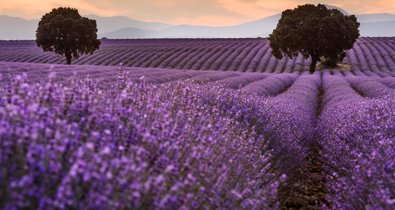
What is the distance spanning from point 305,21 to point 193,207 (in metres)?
26.1

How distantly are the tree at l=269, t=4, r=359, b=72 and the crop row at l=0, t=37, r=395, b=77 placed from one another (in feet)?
7.61

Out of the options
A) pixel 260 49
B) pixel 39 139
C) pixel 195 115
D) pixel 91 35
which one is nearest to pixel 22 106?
pixel 39 139

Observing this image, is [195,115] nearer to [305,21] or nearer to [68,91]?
[68,91]

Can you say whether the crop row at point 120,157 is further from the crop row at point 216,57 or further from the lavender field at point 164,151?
the crop row at point 216,57

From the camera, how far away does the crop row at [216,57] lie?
31.4 metres

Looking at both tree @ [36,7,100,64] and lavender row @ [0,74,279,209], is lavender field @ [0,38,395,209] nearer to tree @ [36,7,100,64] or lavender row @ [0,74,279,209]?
lavender row @ [0,74,279,209]

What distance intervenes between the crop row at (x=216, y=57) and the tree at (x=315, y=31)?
2.32 meters

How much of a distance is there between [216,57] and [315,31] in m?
10.5

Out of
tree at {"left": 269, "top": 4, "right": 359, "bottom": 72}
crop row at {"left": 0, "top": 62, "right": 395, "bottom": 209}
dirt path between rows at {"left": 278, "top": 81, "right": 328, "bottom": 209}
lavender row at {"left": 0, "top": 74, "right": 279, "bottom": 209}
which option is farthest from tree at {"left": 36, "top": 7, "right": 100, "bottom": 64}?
lavender row at {"left": 0, "top": 74, "right": 279, "bottom": 209}

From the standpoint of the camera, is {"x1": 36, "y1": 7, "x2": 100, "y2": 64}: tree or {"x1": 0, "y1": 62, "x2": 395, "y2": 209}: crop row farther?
{"x1": 36, "y1": 7, "x2": 100, "y2": 64}: tree

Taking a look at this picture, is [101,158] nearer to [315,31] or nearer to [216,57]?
[315,31]

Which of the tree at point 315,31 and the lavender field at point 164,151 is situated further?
the tree at point 315,31

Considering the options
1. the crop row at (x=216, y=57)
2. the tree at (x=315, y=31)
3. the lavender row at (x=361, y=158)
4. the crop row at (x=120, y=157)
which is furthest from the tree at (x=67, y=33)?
the crop row at (x=120, y=157)

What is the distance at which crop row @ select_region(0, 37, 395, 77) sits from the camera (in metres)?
31.4
